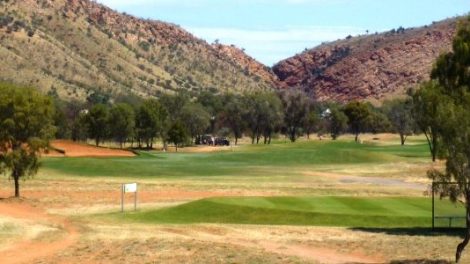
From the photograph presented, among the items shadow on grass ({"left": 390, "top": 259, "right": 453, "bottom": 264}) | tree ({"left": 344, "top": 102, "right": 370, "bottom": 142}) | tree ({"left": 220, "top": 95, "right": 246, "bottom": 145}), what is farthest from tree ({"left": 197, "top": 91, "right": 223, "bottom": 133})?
shadow on grass ({"left": 390, "top": 259, "right": 453, "bottom": 264})

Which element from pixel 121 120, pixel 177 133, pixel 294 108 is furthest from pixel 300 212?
pixel 294 108

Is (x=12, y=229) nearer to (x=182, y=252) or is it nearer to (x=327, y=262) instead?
(x=182, y=252)

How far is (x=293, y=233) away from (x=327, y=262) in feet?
23.4

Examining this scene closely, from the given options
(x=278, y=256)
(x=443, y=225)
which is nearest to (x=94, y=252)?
(x=278, y=256)

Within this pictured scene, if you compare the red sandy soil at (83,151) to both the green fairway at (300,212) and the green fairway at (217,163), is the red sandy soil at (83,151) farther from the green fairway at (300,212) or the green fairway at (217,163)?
the green fairway at (300,212)

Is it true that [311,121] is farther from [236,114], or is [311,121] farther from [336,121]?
[236,114]

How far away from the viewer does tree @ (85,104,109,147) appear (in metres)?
137

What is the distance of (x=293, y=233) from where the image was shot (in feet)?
109

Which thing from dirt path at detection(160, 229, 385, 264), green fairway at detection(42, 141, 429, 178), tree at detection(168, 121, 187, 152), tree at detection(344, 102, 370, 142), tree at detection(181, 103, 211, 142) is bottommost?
dirt path at detection(160, 229, 385, 264)

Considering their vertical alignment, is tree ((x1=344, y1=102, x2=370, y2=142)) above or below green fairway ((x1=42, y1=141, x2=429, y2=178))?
above

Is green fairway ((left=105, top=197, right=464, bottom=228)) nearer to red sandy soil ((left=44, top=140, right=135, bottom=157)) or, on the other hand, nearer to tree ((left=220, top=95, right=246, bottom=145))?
red sandy soil ((left=44, top=140, right=135, bottom=157))

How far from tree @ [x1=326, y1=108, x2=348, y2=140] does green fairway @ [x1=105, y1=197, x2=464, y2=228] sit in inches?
5212

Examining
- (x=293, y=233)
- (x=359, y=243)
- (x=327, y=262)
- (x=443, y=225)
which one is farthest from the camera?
(x=443, y=225)

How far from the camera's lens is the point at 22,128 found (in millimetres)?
49719
